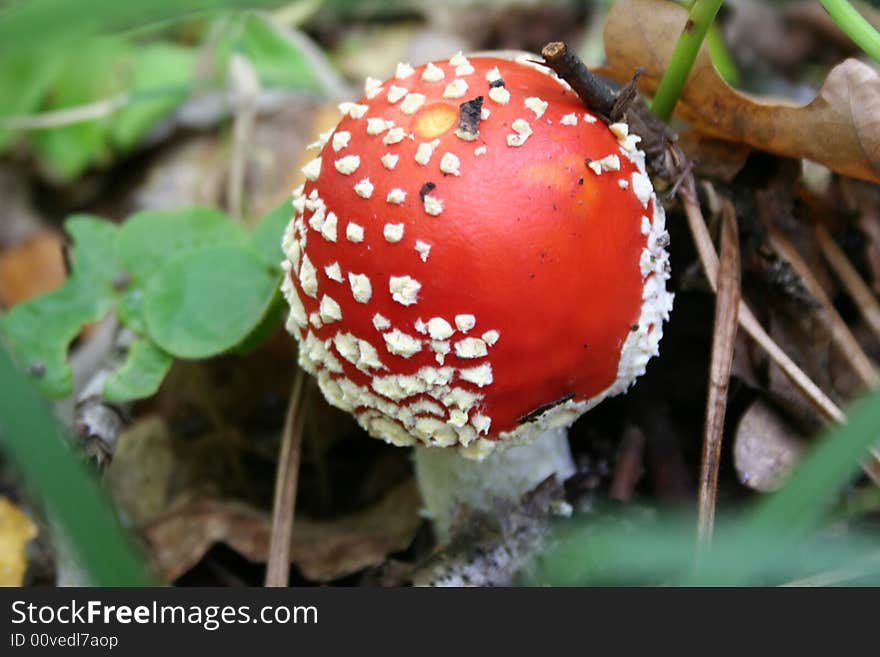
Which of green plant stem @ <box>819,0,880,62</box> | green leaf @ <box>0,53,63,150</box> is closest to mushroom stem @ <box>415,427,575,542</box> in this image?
green plant stem @ <box>819,0,880,62</box>

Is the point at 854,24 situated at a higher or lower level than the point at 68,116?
higher

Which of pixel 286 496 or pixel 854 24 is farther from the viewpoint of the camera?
pixel 286 496

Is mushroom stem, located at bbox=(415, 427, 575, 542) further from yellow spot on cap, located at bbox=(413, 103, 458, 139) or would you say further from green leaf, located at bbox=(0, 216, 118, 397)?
green leaf, located at bbox=(0, 216, 118, 397)

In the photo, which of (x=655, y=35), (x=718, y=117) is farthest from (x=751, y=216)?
(x=655, y=35)

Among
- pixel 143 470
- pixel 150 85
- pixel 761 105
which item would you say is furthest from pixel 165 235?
pixel 761 105

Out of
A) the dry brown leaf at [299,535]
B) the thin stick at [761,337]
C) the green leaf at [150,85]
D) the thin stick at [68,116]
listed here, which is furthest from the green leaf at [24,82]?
the thin stick at [761,337]

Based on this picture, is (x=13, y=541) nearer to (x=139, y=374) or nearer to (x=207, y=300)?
(x=139, y=374)

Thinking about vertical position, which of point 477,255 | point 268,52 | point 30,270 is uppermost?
point 477,255
